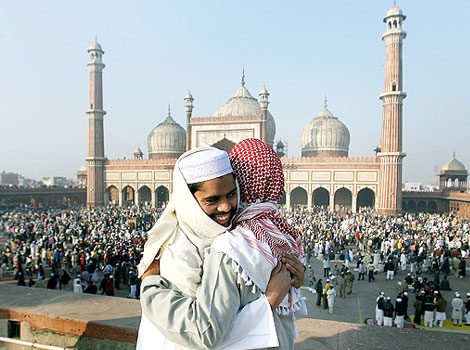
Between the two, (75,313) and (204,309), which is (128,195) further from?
(204,309)

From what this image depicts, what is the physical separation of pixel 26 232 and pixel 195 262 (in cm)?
1679

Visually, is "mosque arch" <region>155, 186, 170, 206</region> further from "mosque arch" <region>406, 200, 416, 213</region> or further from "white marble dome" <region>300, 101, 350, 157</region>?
"mosque arch" <region>406, 200, 416, 213</region>

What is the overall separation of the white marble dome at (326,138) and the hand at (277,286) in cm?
3385

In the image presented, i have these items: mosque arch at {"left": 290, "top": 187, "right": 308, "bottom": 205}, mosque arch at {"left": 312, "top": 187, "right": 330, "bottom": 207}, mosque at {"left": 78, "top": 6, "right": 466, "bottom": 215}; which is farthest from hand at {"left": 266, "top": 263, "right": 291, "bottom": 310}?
mosque arch at {"left": 290, "top": 187, "right": 308, "bottom": 205}

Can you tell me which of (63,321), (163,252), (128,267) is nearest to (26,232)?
(128,267)

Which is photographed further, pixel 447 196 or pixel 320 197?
pixel 320 197

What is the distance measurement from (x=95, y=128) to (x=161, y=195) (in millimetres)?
8473

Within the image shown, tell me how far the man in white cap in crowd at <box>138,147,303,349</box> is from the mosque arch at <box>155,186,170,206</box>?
32.1 meters

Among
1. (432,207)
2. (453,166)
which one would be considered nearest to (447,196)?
(432,207)

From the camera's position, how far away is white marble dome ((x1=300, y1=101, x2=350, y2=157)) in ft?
111

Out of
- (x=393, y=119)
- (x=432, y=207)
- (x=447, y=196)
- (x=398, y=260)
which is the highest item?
(x=393, y=119)

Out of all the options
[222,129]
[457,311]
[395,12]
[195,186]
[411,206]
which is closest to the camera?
[195,186]

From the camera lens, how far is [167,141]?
38.0 m

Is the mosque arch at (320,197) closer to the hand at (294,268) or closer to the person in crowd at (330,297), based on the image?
the person in crowd at (330,297)
